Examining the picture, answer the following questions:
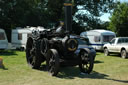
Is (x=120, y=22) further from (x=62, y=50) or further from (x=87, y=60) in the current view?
(x=62, y=50)

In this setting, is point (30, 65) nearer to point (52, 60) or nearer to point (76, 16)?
point (52, 60)

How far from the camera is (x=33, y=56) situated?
1084 cm

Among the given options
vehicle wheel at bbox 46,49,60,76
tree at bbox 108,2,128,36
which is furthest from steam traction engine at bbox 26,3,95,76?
tree at bbox 108,2,128,36

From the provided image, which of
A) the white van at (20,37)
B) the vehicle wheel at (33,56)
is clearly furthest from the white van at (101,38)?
the vehicle wheel at (33,56)

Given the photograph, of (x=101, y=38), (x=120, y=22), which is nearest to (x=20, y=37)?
(x=101, y=38)

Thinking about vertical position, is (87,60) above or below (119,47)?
above

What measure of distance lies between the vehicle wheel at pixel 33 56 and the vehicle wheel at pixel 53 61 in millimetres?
1352

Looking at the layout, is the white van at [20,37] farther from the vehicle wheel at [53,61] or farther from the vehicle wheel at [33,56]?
the vehicle wheel at [53,61]

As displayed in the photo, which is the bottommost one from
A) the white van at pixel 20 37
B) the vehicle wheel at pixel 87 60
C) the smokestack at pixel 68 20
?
the white van at pixel 20 37

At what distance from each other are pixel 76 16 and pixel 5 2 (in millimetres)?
11622

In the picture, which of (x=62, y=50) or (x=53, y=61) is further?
(x=62, y=50)

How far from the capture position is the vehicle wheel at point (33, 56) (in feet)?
33.4

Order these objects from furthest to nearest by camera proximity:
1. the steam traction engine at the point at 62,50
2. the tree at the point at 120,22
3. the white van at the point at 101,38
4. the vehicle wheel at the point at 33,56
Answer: the tree at the point at 120,22
the white van at the point at 101,38
the vehicle wheel at the point at 33,56
the steam traction engine at the point at 62,50

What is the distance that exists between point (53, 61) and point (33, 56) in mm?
2590
